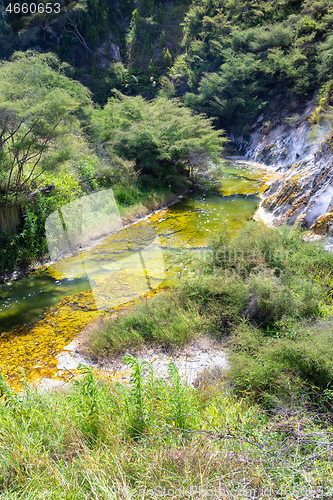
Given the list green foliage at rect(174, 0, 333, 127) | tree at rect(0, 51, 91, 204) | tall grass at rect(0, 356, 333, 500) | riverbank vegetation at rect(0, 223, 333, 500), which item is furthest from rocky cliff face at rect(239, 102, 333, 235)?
tree at rect(0, 51, 91, 204)

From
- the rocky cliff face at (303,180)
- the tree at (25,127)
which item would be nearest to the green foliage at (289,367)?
the rocky cliff face at (303,180)

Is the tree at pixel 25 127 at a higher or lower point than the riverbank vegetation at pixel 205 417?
higher

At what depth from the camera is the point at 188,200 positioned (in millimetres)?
12883

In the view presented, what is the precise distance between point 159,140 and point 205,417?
11.0m

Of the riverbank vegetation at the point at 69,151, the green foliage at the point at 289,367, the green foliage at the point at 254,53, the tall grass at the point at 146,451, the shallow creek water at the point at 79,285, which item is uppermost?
the green foliage at the point at 254,53

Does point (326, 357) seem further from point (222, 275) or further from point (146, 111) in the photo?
point (146, 111)

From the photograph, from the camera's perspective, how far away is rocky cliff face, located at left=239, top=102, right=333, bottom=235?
7.85m

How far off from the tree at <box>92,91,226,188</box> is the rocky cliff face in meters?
3.39

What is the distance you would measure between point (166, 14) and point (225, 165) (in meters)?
21.5

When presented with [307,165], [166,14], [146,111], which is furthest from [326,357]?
[166,14]

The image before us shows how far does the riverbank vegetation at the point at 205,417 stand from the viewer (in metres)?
2.02

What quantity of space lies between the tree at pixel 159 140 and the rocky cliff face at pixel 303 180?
11.1 feet

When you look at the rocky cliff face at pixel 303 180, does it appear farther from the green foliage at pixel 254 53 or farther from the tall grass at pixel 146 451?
the tall grass at pixel 146 451

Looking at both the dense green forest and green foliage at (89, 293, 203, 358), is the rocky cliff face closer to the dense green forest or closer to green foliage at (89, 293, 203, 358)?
the dense green forest
